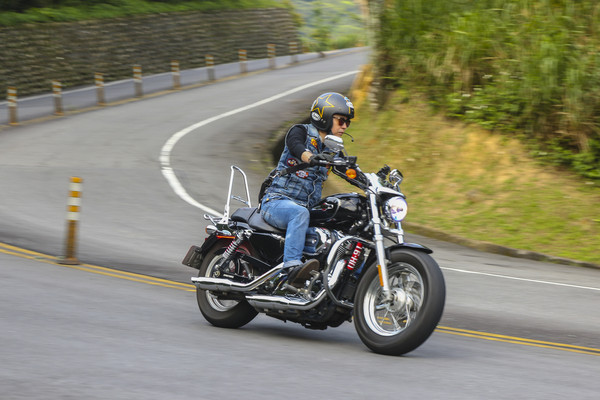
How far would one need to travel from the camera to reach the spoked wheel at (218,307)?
→ 7719mm

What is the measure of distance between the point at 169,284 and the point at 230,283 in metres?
2.93

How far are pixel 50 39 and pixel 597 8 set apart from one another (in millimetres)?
25219

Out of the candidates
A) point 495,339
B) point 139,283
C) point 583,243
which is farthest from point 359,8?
point 495,339

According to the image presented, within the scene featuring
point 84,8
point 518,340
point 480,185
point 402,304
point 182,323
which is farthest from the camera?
point 84,8

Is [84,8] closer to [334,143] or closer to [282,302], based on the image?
[282,302]

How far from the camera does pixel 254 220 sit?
755 centimetres

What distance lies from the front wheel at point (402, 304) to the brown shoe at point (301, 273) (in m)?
0.48

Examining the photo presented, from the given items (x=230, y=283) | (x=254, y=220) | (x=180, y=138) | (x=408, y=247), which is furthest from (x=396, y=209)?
(x=180, y=138)

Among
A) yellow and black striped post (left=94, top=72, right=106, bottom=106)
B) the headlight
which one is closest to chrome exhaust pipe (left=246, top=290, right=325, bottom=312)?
the headlight

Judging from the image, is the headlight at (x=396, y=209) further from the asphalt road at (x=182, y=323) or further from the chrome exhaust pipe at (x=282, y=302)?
the asphalt road at (x=182, y=323)

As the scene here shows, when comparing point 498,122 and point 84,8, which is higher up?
point 84,8

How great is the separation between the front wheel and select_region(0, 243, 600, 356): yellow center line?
1.92 metres

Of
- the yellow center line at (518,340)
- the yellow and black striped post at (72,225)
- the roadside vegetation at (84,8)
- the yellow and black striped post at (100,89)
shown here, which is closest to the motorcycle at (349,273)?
the yellow center line at (518,340)

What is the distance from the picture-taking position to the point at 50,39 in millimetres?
36625
